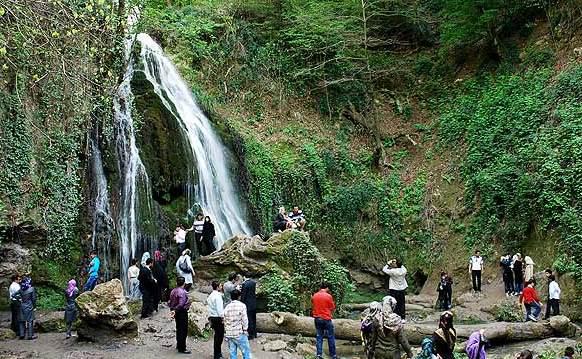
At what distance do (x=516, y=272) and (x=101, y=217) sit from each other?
12.5 meters

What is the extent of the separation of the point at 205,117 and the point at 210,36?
23.7 feet

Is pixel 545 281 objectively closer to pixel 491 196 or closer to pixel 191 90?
pixel 491 196

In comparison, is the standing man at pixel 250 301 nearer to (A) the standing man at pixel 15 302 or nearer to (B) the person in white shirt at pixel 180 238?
(B) the person in white shirt at pixel 180 238

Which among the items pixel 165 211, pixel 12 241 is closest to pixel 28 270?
pixel 12 241

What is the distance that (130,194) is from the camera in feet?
60.5

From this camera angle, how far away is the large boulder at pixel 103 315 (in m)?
12.6

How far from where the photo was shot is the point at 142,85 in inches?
818

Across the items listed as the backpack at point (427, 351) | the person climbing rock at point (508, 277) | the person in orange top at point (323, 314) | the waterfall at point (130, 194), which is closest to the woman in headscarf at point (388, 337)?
the backpack at point (427, 351)

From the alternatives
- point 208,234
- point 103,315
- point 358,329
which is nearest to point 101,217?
point 208,234

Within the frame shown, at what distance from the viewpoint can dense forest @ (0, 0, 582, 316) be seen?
16.8m

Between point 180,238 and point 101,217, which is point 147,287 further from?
point 101,217

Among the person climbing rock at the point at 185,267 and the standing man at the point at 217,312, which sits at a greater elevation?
the person climbing rock at the point at 185,267

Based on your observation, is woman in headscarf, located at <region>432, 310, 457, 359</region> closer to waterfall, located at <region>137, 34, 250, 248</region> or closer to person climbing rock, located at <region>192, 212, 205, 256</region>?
person climbing rock, located at <region>192, 212, 205, 256</region>

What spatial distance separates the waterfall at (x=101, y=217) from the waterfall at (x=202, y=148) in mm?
2883
